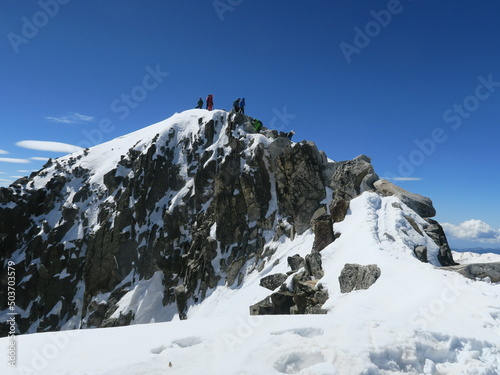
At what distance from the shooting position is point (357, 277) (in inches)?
592

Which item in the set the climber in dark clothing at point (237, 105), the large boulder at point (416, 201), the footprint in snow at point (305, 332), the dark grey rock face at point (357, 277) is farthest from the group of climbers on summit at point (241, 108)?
the footprint in snow at point (305, 332)

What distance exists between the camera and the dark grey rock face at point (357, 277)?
14398mm

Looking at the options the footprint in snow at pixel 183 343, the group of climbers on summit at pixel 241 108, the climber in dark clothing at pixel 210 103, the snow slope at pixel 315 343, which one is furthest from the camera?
the climber in dark clothing at pixel 210 103

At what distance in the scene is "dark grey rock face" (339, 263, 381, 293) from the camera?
14398 mm

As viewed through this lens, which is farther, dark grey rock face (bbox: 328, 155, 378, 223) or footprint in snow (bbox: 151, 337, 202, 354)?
dark grey rock face (bbox: 328, 155, 378, 223)

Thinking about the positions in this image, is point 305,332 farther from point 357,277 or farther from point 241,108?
point 241,108

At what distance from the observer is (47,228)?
62.2 m

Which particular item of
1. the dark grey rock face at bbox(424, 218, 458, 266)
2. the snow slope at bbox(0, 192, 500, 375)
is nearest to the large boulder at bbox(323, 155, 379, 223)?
the dark grey rock face at bbox(424, 218, 458, 266)

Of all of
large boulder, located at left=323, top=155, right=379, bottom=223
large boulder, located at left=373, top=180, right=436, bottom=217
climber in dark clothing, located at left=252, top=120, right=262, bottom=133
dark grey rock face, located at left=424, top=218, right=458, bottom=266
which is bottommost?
dark grey rock face, located at left=424, top=218, right=458, bottom=266

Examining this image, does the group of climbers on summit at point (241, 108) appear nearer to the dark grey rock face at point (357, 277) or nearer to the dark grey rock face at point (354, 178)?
the dark grey rock face at point (354, 178)

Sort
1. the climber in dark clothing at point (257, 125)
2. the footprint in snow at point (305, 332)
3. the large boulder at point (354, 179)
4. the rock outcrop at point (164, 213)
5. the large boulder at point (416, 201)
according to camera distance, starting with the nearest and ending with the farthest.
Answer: the footprint in snow at point (305, 332) < the large boulder at point (416, 201) < the large boulder at point (354, 179) < the rock outcrop at point (164, 213) < the climber in dark clothing at point (257, 125)

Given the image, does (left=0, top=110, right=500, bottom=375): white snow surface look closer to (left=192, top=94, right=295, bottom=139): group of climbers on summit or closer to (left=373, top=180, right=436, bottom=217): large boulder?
(left=373, top=180, right=436, bottom=217): large boulder

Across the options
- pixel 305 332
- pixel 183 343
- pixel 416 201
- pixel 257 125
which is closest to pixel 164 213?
pixel 257 125

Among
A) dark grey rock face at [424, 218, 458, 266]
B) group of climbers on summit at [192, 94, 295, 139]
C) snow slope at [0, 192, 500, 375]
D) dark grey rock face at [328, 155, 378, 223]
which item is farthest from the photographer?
group of climbers on summit at [192, 94, 295, 139]
